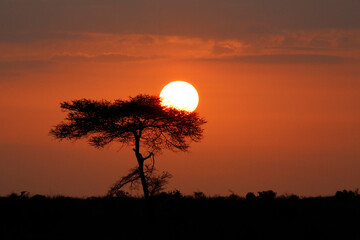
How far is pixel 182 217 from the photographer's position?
41.0 meters

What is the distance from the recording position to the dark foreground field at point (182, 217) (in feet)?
122

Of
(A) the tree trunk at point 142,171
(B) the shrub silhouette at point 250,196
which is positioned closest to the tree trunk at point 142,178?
(A) the tree trunk at point 142,171

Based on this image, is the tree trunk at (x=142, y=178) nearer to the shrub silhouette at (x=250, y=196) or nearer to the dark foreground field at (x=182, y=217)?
the dark foreground field at (x=182, y=217)

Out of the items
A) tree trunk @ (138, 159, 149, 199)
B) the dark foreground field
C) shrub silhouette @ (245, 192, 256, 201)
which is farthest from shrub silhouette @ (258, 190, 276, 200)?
tree trunk @ (138, 159, 149, 199)

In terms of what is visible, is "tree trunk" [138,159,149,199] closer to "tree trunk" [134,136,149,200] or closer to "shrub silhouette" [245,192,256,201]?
"tree trunk" [134,136,149,200]

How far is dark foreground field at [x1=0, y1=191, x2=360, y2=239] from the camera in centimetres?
3719

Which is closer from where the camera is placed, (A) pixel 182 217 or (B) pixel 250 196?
(A) pixel 182 217

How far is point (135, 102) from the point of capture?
42438mm

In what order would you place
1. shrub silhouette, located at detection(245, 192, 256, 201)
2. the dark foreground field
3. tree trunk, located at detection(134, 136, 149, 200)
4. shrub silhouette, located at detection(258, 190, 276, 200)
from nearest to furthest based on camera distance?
1. the dark foreground field
2. tree trunk, located at detection(134, 136, 149, 200)
3. shrub silhouette, located at detection(258, 190, 276, 200)
4. shrub silhouette, located at detection(245, 192, 256, 201)

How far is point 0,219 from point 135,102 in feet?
36.2

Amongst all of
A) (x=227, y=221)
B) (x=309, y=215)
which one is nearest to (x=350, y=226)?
(x=309, y=215)

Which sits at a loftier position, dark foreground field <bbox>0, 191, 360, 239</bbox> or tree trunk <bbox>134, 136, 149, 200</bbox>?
tree trunk <bbox>134, 136, 149, 200</bbox>

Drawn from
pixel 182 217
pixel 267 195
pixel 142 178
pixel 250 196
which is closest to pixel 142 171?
pixel 142 178

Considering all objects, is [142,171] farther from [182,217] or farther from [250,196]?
[250,196]
